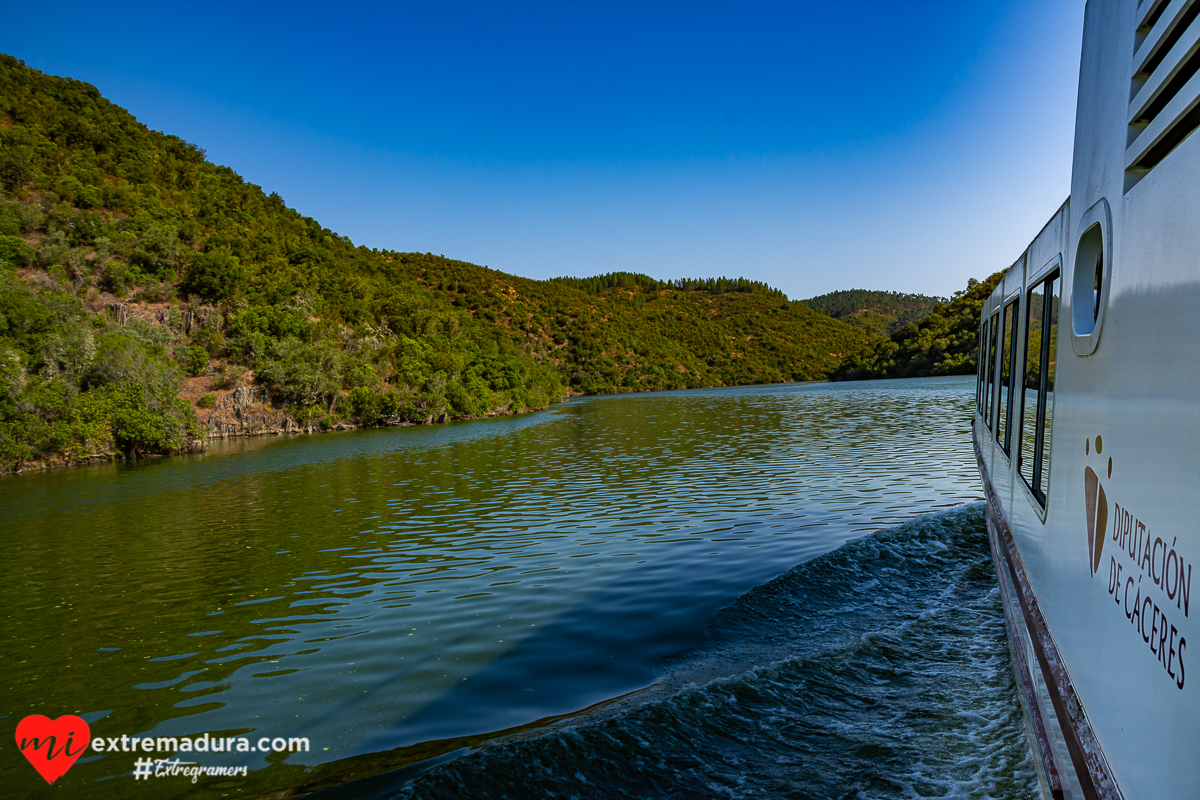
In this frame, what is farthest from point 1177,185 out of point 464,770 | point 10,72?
point 10,72

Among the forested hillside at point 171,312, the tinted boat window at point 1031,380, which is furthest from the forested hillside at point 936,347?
the tinted boat window at point 1031,380

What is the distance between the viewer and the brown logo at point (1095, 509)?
2.33 m

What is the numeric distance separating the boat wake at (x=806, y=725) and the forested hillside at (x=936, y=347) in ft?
251

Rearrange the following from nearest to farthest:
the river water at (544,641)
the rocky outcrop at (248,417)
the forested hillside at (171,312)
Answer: the river water at (544,641), the forested hillside at (171,312), the rocky outcrop at (248,417)

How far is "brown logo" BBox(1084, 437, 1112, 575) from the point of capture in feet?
7.64

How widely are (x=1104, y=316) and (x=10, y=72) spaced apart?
3540 inches

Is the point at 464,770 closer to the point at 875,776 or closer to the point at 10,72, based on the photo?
the point at 875,776

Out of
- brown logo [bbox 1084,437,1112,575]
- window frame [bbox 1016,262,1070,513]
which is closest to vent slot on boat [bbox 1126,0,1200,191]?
brown logo [bbox 1084,437,1112,575]

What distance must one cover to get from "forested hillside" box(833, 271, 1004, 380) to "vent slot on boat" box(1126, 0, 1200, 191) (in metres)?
79.6

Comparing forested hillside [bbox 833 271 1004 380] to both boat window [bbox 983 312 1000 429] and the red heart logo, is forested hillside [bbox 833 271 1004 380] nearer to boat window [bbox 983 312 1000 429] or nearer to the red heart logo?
boat window [bbox 983 312 1000 429]

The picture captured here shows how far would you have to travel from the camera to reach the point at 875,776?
3799mm

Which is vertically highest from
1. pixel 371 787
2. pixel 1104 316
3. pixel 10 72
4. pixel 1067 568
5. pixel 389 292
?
pixel 10 72

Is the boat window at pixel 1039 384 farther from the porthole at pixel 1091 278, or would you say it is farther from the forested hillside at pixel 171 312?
the forested hillside at pixel 171 312

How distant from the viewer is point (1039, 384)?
4395 mm
